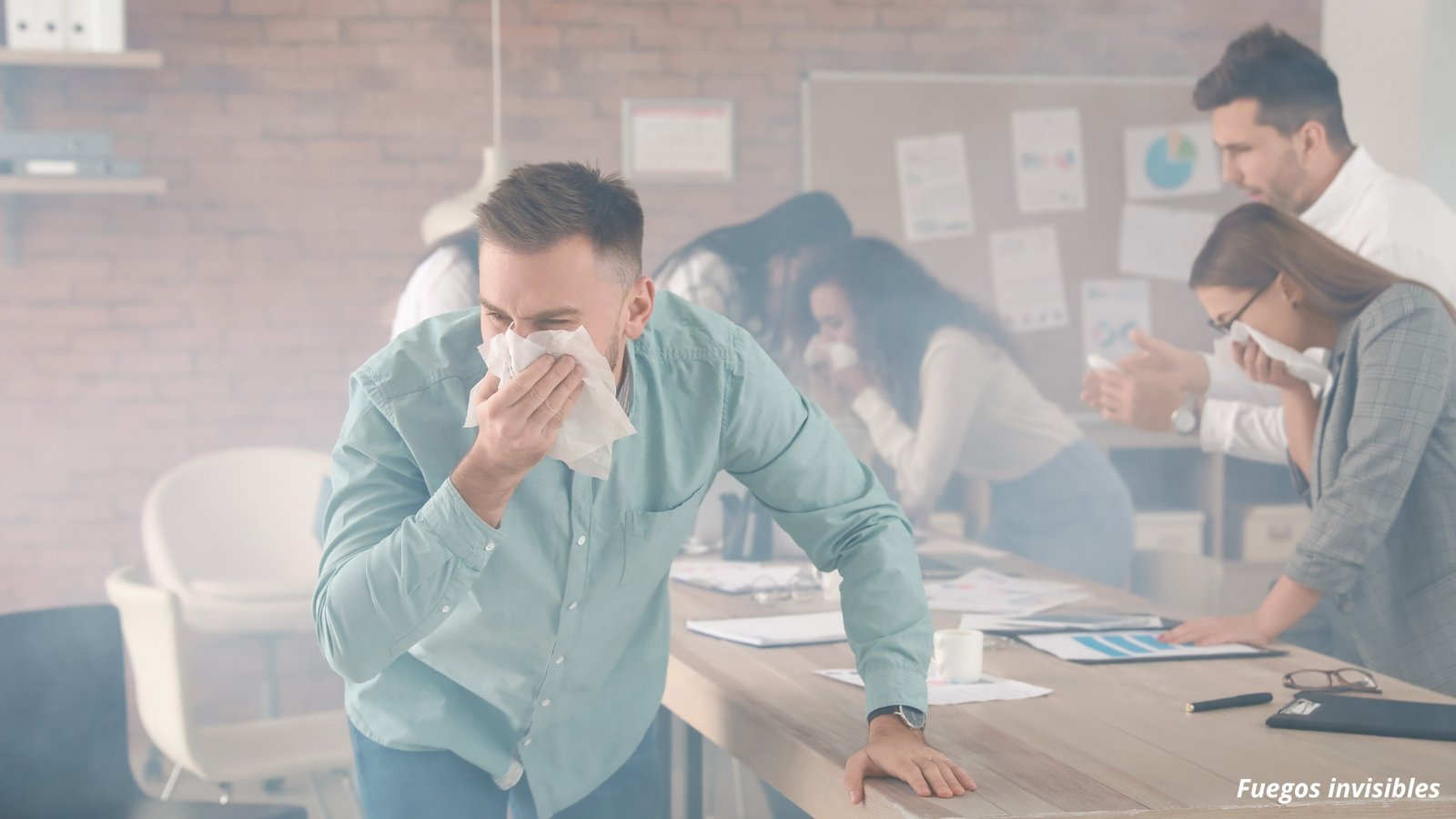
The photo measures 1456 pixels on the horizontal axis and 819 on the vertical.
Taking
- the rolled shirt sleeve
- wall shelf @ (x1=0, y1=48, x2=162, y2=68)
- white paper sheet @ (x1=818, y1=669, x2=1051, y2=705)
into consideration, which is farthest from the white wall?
wall shelf @ (x1=0, y1=48, x2=162, y2=68)

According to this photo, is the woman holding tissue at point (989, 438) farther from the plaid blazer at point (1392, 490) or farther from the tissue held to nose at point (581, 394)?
the tissue held to nose at point (581, 394)

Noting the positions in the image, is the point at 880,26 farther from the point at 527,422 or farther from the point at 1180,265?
the point at 527,422

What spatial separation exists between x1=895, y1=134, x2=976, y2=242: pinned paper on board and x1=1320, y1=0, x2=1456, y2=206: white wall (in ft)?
3.98

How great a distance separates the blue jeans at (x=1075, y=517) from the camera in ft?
10.4

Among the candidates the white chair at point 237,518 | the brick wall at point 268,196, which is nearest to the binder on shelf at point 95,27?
the brick wall at point 268,196

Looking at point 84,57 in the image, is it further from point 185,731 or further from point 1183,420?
point 1183,420

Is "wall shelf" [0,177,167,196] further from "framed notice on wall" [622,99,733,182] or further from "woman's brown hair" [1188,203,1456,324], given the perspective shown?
"woman's brown hair" [1188,203,1456,324]

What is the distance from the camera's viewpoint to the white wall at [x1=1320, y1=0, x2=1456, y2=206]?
12.0 ft

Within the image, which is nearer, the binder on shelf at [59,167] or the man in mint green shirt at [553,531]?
the man in mint green shirt at [553,531]

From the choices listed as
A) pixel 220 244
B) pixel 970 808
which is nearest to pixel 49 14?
pixel 220 244

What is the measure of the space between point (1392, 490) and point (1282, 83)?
39.1 inches

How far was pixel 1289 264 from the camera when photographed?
2096 mm

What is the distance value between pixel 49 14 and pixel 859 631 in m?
3.48

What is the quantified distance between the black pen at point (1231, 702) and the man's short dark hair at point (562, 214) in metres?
0.81
